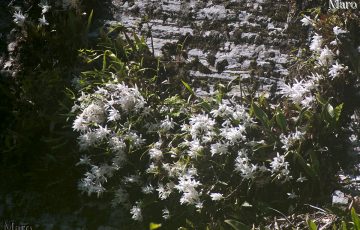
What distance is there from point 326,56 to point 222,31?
0.93 meters

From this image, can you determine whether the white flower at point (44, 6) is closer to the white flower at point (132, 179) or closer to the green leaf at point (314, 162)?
the white flower at point (132, 179)

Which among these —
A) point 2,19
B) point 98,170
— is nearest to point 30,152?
point 98,170

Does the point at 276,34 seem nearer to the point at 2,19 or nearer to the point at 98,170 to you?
the point at 98,170

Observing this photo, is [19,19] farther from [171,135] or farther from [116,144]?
[171,135]

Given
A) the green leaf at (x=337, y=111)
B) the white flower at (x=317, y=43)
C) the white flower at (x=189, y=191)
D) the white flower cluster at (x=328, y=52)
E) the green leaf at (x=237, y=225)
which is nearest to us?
the green leaf at (x=237, y=225)

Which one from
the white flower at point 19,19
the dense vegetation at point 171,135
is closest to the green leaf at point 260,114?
the dense vegetation at point 171,135

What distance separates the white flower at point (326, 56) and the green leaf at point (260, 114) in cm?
69

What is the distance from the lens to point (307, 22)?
4.56 meters

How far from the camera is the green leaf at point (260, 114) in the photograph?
4230 millimetres

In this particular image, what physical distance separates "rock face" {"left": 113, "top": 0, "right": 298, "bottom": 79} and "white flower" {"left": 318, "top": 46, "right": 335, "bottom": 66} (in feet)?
0.93

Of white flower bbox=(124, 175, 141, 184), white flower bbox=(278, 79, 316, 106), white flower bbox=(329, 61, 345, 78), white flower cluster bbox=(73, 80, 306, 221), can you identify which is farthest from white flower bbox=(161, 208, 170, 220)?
white flower bbox=(329, 61, 345, 78)

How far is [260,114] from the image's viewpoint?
4.25 meters

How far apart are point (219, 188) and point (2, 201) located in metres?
1.78

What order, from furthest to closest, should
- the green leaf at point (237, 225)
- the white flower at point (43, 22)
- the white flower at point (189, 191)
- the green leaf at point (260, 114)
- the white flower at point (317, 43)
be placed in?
the white flower at point (43, 22) < the white flower at point (317, 43) < the green leaf at point (260, 114) < the white flower at point (189, 191) < the green leaf at point (237, 225)
